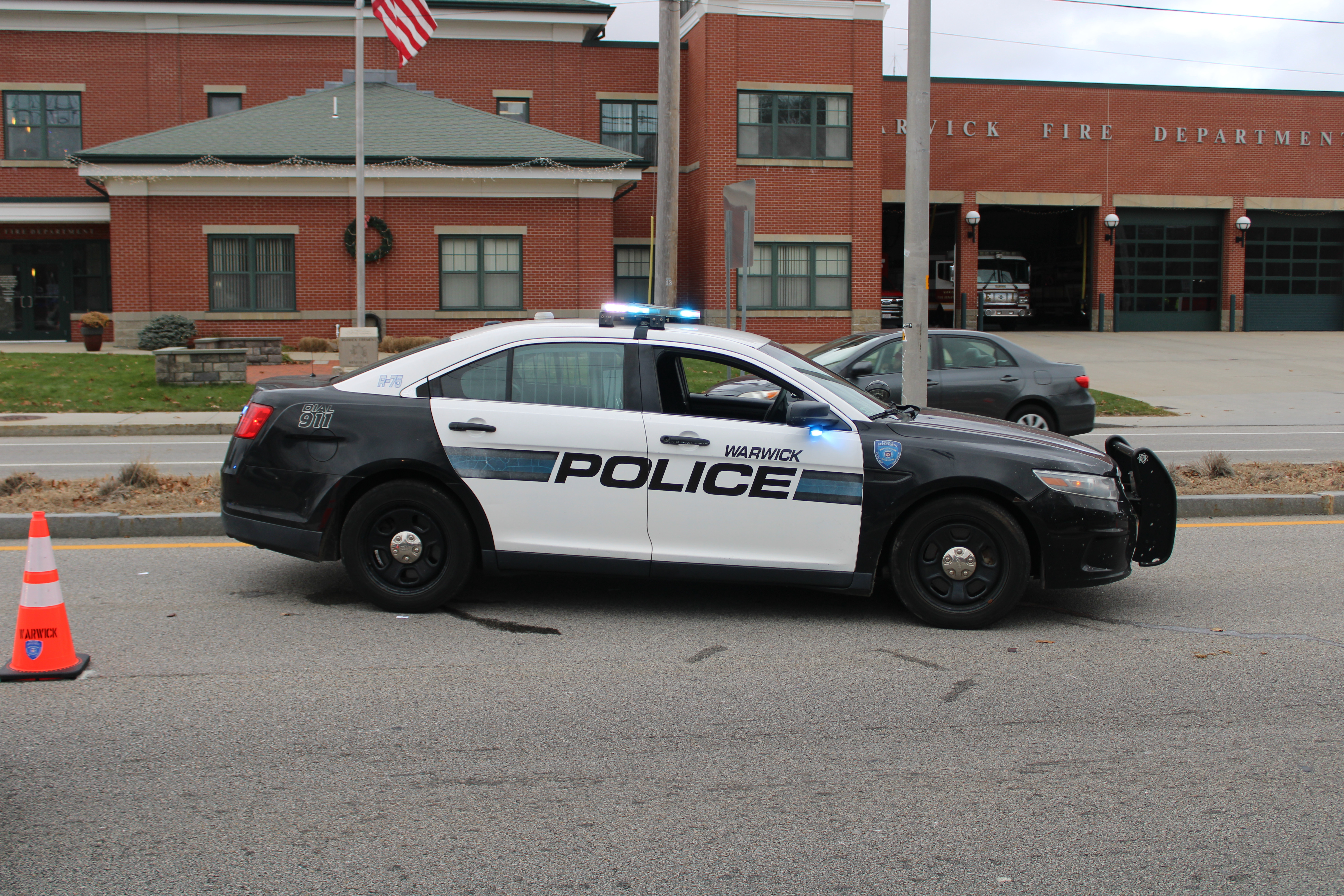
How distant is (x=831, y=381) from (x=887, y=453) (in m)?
0.75

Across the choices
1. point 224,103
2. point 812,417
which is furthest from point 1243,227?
point 812,417

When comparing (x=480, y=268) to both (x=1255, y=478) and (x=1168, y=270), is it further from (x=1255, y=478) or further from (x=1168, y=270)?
(x=1168, y=270)

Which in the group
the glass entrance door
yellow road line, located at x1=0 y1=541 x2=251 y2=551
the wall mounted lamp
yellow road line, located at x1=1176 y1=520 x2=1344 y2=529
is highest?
the wall mounted lamp

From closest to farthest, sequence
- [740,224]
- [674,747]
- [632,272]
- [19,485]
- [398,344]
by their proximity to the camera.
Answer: [674,747], [19,485], [740,224], [398,344], [632,272]

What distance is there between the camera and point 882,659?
5730mm


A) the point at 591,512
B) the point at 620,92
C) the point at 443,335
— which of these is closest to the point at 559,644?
the point at 591,512

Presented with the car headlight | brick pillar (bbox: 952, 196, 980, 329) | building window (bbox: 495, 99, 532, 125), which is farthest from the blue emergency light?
brick pillar (bbox: 952, 196, 980, 329)

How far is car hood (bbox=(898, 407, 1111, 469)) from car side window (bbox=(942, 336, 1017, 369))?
23.0 feet

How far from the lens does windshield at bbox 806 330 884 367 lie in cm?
1366

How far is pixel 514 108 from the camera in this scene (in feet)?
111

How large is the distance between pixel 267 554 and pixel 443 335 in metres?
21.5

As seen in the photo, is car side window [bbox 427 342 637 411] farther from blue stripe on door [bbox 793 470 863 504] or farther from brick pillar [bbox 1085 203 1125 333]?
brick pillar [bbox 1085 203 1125 333]

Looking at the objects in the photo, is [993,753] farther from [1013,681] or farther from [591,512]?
[591,512]

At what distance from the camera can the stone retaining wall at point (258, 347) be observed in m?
22.4
